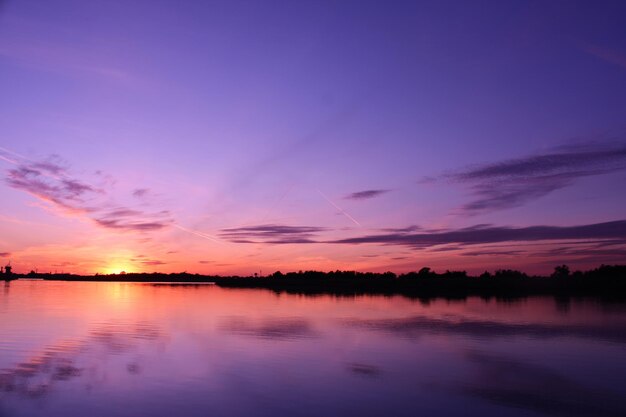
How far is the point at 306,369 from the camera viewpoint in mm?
20250

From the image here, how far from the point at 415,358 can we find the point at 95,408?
14.1 m

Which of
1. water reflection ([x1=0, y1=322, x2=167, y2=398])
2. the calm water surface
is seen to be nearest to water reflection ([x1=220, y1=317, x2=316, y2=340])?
the calm water surface

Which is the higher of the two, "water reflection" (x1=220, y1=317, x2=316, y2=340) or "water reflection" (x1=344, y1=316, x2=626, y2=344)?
"water reflection" (x1=220, y1=317, x2=316, y2=340)

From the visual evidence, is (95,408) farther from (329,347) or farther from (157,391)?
(329,347)

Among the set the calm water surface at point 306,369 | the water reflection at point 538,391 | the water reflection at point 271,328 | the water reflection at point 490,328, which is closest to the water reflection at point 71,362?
the calm water surface at point 306,369

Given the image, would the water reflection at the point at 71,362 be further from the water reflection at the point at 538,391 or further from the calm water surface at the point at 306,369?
the water reflection at the point at 538,391

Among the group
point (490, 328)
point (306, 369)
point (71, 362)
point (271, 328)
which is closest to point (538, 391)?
point (306, 369)

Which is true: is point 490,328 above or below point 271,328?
below

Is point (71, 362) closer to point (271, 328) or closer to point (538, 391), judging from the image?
point (271, 328)

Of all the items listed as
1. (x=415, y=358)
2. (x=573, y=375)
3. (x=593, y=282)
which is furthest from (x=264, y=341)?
(x=593, y=282)

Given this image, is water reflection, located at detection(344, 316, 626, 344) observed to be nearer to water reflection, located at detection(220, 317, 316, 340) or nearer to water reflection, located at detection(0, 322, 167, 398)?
water reflection, located at detection(220, 317, 316, 340)

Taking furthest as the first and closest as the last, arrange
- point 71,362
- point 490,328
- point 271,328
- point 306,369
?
point 490,328, point 271,328, point 71,362, point 306,369

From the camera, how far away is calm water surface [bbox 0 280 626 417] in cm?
1511

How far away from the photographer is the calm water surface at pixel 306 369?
15.1 metres
